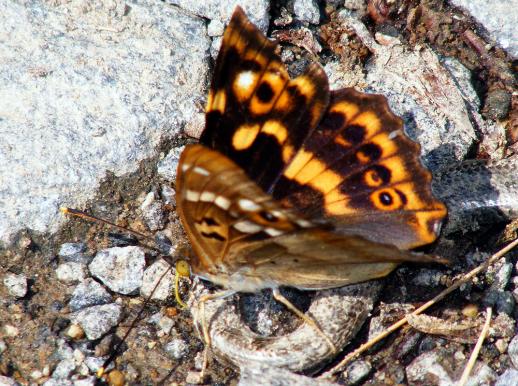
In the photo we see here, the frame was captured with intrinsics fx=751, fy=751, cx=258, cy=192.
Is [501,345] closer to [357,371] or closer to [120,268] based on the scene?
[357,371]

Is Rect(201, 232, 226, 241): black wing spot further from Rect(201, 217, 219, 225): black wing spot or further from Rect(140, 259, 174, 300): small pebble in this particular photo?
Rect(140, 259, 174, 300): small pebble

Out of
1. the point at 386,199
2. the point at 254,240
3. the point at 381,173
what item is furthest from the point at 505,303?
the point at 254,240

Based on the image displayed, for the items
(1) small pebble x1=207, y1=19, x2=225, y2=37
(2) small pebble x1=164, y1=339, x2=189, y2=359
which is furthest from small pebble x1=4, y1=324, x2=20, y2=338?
(1) small pebble x1=207, y1=19, x2=225, y2=37

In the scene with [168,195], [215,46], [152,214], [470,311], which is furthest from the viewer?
[215,46]

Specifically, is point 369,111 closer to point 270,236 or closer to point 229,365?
point 270,236

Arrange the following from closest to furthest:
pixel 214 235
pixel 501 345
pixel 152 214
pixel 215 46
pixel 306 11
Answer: pixel 214 235 < pixel 501 345 < pixel 152 214 < pixel 215 46 < pixel 306 11

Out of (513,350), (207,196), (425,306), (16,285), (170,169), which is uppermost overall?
(207,196)
